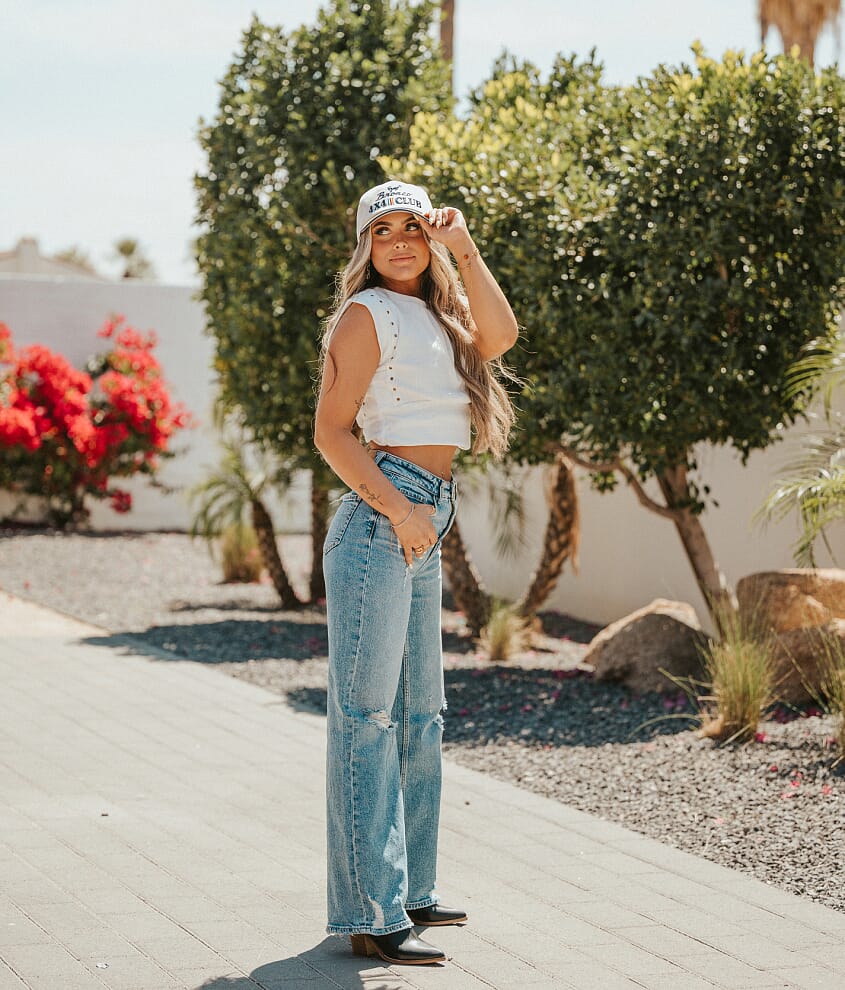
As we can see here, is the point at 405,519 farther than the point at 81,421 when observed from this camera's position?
No

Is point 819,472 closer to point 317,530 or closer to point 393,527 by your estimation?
point 393,527

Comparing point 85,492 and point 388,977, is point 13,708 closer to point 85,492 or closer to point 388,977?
point 388,977

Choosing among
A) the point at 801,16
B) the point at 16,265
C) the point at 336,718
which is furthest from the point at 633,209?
the point at 16,265

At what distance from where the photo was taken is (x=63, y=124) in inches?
773

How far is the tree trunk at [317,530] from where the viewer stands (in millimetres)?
11219

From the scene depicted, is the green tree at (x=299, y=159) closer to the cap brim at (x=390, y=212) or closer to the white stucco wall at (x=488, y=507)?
the white stucco wall at (x=488, y=507)

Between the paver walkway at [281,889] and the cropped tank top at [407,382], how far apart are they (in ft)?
4.66

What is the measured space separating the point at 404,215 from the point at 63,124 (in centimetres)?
1695

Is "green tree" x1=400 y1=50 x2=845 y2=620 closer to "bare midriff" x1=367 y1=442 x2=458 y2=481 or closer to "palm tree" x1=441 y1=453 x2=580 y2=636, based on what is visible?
"palm tree" x1=441 y1=453 x2=580 y2=636

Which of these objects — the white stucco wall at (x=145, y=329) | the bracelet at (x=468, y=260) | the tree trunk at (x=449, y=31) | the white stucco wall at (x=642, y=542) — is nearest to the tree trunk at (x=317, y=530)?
the white stucco wall at (x=642, y=542)

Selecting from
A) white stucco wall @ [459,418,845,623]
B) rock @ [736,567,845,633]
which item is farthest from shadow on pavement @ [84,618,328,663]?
rock @ [736,567,845,633]

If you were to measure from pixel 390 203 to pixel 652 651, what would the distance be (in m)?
4.52

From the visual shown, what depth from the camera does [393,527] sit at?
3789 millimetres

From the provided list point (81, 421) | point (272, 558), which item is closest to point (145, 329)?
point (81, 421)
